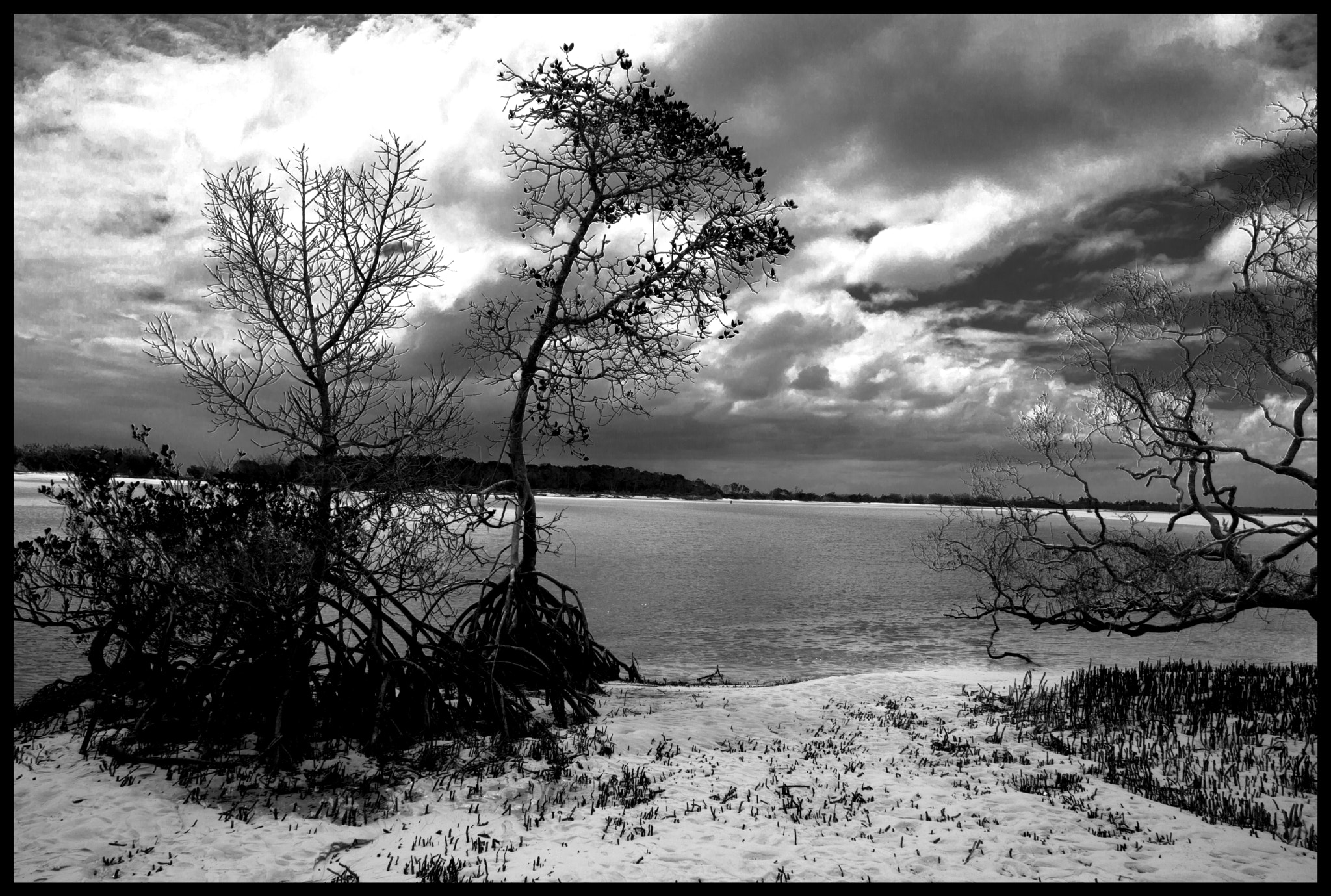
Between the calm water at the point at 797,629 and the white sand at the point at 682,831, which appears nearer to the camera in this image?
the white sand at the point at 682,831

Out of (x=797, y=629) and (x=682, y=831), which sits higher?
(x=682, y=831)

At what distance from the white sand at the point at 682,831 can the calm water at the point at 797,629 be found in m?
9.27

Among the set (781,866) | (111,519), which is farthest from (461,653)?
(781,866)

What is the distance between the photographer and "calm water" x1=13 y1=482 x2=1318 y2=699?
71.8ft

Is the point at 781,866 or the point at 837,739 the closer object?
the point at 781,866

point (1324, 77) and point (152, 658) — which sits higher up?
point (1324, 77)

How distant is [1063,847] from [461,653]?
7888mm

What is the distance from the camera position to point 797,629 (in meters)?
28.6

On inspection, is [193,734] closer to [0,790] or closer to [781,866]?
[0,790]

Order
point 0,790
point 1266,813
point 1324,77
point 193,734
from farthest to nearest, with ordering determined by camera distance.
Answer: point 193,734, point 1266,813, point 0,790, point 1324,77

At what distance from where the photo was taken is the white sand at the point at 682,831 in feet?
22.0

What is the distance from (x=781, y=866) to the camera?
22.1ft

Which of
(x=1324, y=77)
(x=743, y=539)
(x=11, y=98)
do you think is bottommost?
(x=743, y=539)

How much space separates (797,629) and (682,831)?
21.7 meters
